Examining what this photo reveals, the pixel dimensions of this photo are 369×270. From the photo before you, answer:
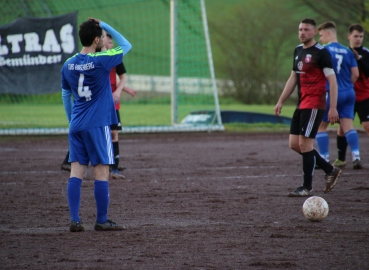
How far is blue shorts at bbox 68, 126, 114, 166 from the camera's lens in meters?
6.20

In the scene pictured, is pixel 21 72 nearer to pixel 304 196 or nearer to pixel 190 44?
pixel 190 44

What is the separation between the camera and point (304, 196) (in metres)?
8.08

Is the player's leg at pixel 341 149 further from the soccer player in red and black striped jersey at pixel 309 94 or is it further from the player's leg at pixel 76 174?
the player's leg at pixel 76 174

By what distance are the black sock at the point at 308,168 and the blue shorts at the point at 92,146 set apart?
9.46 feet

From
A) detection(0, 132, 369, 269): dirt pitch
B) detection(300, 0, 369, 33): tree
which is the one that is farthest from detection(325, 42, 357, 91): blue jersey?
detection(300, 0, 369, 33): tree

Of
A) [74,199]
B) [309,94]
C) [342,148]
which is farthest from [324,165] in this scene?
[74,199]

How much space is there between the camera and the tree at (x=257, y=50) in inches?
1265

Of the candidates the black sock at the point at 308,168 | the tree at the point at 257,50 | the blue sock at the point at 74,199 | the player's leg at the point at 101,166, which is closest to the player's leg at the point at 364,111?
the black sock at the point at 308,168

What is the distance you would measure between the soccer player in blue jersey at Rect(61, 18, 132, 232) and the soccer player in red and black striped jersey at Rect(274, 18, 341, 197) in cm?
277

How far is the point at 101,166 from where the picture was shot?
629cm

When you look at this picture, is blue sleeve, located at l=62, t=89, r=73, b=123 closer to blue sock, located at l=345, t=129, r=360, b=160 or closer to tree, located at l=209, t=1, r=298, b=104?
blue sock, located at l=345, t=129, r=360, b=160

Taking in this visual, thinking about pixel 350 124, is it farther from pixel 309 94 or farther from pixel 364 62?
pixel 309 94

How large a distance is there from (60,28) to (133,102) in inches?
381

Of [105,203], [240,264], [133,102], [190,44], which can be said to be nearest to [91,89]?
[105,203]
